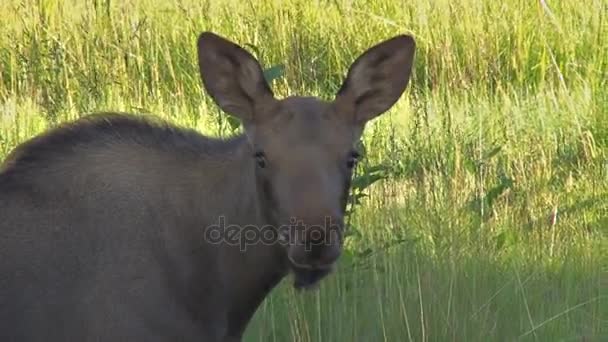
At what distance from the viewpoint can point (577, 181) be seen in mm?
8555

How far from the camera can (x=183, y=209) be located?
509 centimetres

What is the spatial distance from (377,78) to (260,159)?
0.70 metres

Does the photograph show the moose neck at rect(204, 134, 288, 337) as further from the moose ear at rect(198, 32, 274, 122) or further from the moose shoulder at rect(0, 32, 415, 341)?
the moose ear at rect(198, 32, 274, 122)

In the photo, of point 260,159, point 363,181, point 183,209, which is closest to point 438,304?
point 363,181

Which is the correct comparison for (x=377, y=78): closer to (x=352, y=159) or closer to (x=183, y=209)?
(x=352, y=159)

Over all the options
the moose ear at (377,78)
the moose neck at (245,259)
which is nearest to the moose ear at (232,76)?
the moose neck at (245,259)

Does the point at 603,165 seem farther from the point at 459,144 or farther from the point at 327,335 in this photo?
the point at 327,335

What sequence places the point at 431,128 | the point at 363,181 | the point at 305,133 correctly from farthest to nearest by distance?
the point at 431,128, the point at 363,181, the point at 305,133

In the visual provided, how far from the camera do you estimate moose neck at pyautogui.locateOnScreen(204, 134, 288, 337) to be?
5020mm

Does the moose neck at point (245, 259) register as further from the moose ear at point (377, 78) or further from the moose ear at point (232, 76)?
the moose ear at point (377, 78)

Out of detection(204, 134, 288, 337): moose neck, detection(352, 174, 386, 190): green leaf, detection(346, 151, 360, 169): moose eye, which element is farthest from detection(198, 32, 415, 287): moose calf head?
detection(352, 174, 386, 190): green leaf

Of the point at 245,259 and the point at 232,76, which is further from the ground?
the point at 232,76

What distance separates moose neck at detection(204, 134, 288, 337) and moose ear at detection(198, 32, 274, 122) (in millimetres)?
149

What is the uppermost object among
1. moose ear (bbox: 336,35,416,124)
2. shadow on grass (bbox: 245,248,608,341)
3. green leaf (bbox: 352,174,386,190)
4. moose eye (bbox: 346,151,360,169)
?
moose ear (bbox: 336,35,416,124)
